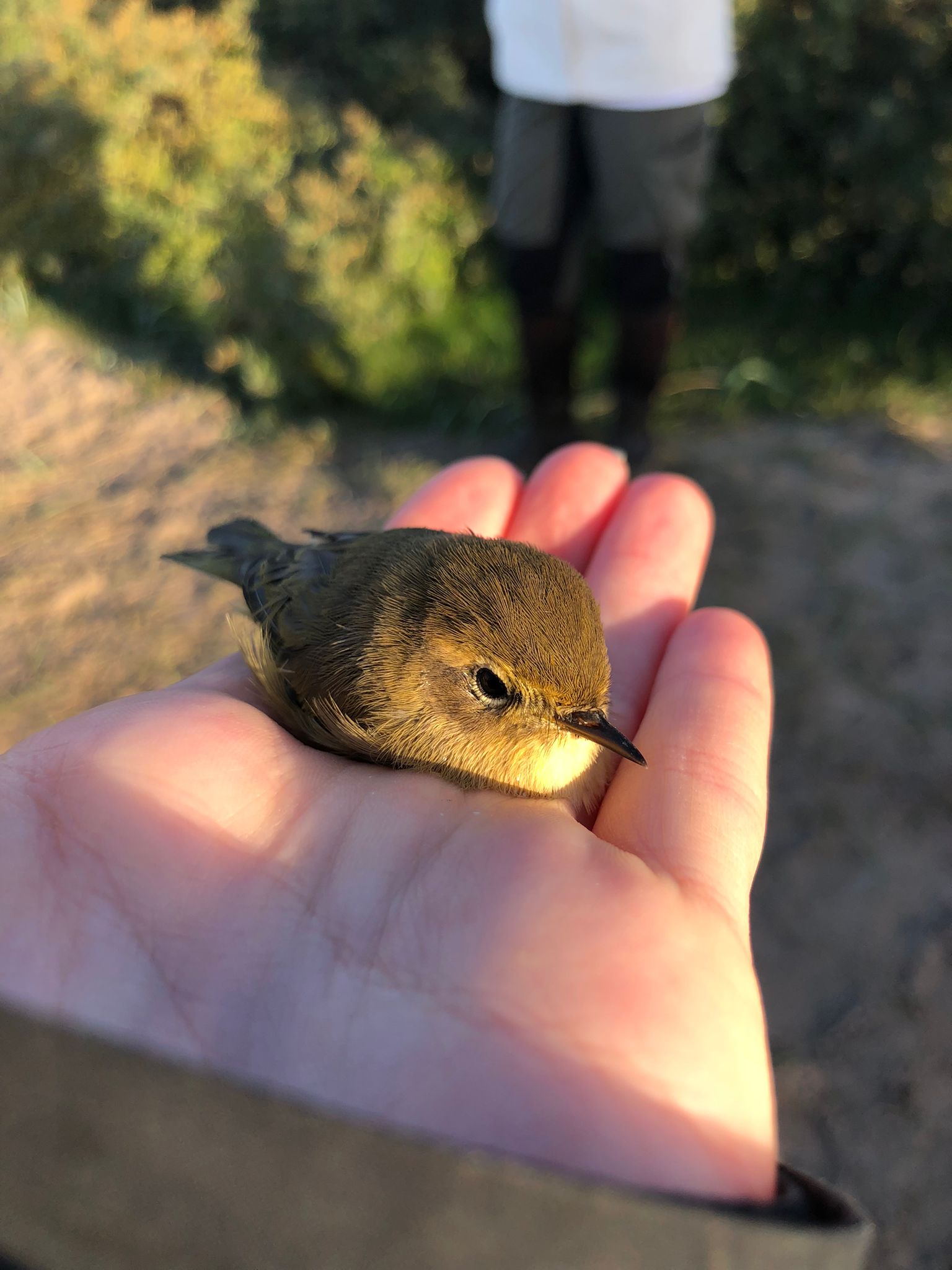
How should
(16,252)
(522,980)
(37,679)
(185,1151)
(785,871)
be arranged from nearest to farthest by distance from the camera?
(185,1151) < (522,980) < (785,871) < (37,679) < (16,252)

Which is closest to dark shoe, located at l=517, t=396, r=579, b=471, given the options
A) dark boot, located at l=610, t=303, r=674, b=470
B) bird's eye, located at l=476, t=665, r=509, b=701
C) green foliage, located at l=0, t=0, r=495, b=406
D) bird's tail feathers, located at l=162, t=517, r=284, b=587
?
dark boot, located at l=610, t=303, r=674, b=470

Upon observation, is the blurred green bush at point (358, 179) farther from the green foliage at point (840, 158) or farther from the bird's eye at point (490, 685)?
the bird's eye at point (490, 685)

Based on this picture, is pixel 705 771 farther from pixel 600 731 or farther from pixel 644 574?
pixel 644 574

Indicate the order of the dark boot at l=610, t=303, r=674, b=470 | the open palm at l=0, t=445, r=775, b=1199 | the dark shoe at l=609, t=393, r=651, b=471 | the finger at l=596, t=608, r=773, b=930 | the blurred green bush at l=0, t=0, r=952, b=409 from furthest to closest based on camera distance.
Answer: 1. the blurred green bush at l=0, t=0, r=952, b=409
2. the dark shoe at l=609, t=393, r=651, b=471
3. the dark boot at l=610, t=303, r=674, b=470
4. the finger at l=596, t=608, r=773, b=930
5. the open palm at l=0, t=445, r=775, b=1199

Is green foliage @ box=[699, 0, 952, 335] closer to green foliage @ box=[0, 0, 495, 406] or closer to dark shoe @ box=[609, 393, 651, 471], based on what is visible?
green foliage @ box=[0, 0, 495, 406]

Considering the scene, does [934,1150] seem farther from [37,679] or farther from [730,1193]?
[37,679]

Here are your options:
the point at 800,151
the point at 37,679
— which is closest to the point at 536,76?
the point at 800,151

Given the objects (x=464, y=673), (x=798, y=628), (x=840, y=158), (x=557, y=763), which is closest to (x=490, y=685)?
(x=464, y=673)
